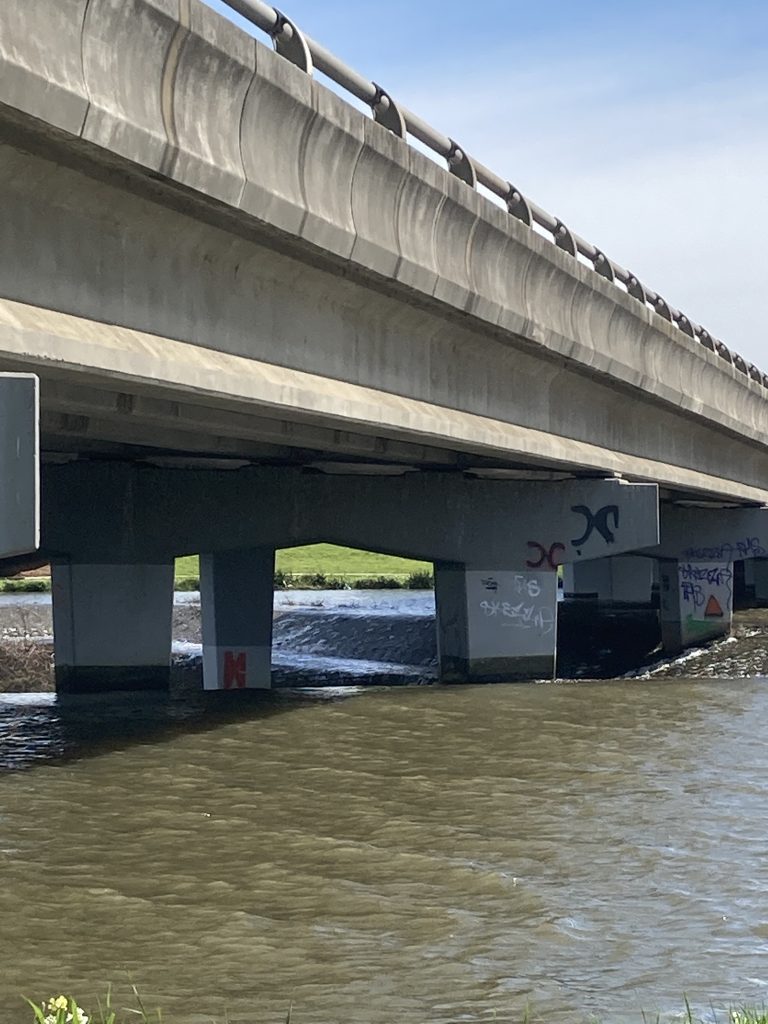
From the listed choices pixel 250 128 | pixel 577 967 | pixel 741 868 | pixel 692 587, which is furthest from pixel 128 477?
pixel 692 587

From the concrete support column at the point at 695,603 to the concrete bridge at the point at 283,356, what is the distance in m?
5.54

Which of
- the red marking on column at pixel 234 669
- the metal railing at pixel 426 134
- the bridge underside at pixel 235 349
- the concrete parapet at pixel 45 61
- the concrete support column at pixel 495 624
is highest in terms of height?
the metal railing at pixel 426 134

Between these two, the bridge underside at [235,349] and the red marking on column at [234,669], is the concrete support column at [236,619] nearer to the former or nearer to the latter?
the red marking on column at [234,669]

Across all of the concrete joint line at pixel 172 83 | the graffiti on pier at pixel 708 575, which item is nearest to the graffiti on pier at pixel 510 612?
the graffiti on pier at pixel 708 575

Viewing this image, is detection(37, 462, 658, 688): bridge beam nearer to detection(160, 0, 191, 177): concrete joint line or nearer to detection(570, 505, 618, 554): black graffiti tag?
detection(570, 505, 618, 554): black graffiti tag

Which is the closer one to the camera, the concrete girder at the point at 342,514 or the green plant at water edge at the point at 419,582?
the concrete girder at the point at 342,514

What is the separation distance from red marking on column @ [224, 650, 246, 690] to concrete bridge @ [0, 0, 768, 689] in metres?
0.07

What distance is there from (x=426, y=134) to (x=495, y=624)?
11236 millimetres

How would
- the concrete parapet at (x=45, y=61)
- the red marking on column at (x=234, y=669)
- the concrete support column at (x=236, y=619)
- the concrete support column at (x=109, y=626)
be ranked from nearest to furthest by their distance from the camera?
the concrete parapet at (x=45, y=61), the concrete support column at (x=109, y=626), the red marking on column at (x=234, y=669), the concrete support column at (x=236, y=619)

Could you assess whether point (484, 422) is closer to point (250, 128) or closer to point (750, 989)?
point (250, 128)

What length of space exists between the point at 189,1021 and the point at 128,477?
17.5m

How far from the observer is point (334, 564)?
69.4m

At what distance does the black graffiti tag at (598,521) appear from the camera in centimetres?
2645

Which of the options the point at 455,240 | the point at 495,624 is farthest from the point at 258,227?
the point at 495,624
